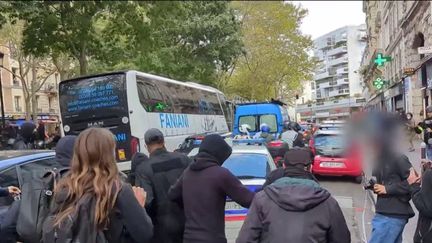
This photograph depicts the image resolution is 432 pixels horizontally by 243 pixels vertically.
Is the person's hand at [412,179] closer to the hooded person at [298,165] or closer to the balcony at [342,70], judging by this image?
the hooded person at [298,165]

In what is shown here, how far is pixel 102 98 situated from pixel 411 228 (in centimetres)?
958

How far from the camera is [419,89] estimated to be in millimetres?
28781

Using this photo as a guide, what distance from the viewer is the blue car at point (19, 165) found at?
550 centimetres

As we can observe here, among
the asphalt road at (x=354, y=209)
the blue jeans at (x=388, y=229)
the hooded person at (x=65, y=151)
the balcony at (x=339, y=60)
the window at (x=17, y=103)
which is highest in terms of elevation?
the balcony at (x=339, y=60)

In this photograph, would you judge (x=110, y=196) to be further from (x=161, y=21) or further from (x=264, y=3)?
(x=264, y=3)

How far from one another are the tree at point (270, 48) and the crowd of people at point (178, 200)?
111 feet

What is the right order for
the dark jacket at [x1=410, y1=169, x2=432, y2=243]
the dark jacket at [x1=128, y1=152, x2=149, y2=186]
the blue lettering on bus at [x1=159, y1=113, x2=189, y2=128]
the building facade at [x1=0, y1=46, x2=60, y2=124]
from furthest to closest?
1. the building facade at [x1=0, y1=46, x2=60, y2=124]
2. the blue lettering on bus at [x1=159, y1=113, x2=189, y2=128]
3. the dark jacket at [x1=128, y1=152, x2=149, y2=186]
4. the dark jacket at [x1=410, y1=169, x2=432, y2=243]

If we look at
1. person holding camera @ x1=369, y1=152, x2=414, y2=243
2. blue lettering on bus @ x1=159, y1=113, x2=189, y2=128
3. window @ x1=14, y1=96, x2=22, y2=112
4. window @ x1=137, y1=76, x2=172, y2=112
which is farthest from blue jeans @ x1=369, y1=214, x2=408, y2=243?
window @ x1=14, y1=96, x2=22, y2=112

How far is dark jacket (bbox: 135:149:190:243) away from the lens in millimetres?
4094

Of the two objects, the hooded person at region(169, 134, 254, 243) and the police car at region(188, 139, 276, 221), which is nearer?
the hooded person at region(169, 134, 254, 243)

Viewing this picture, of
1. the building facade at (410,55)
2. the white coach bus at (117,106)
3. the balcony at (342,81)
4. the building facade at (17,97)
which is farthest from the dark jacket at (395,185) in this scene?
the balcony at (342,81)

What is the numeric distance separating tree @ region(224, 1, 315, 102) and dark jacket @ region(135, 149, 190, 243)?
33.6m

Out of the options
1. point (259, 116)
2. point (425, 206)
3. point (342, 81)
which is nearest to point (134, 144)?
point (259, 116)

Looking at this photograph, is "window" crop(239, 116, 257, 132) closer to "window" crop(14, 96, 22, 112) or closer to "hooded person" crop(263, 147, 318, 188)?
"hooded person" crop(263, 147, 318, 188)
